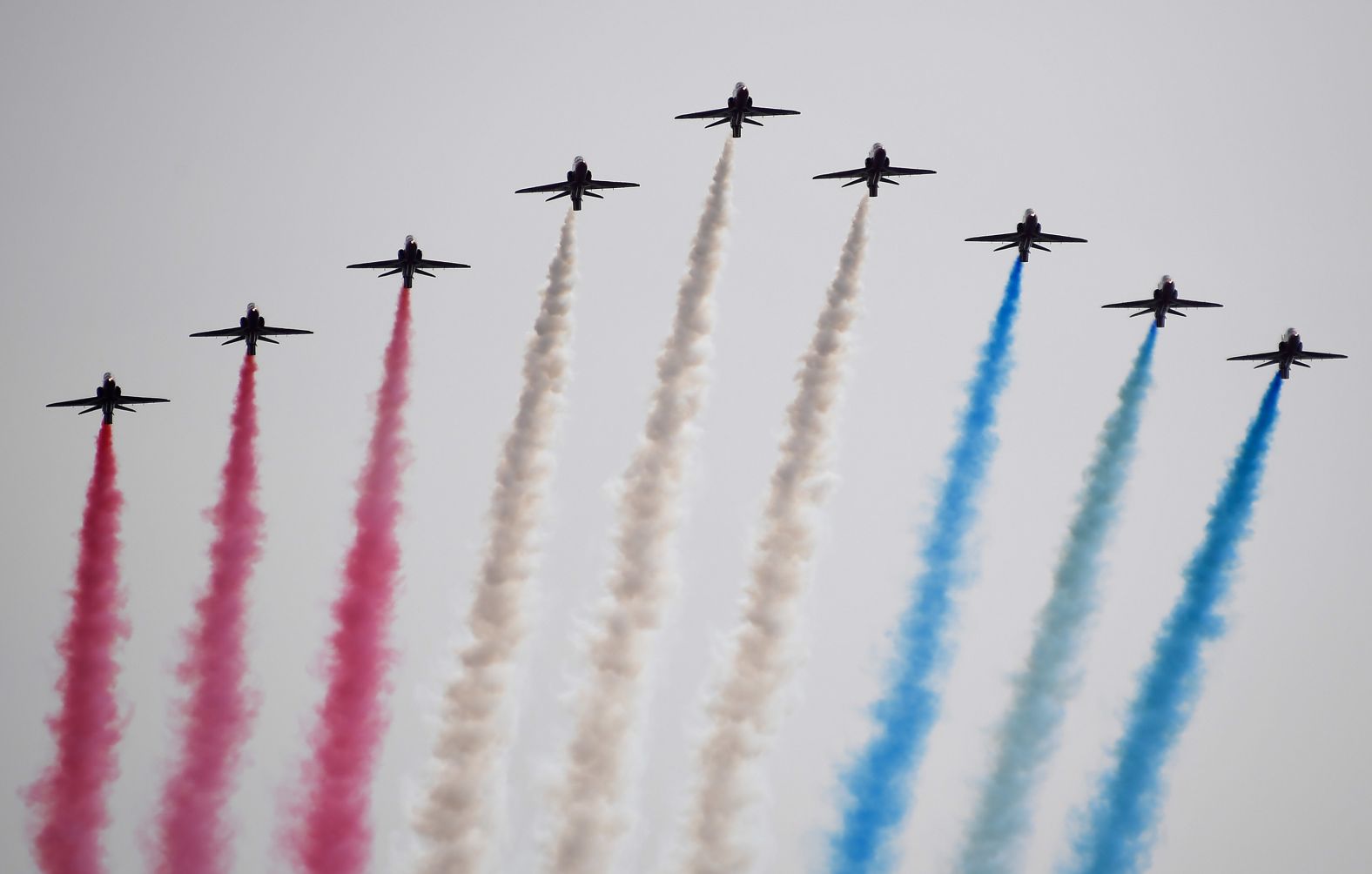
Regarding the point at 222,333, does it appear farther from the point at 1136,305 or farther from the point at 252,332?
the point at 1136,305

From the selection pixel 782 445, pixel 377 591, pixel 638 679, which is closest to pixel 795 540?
pixel 782 445

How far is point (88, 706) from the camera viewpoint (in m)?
58.8

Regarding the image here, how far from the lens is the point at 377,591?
5744 centimetres

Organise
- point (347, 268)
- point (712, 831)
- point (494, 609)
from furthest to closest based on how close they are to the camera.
→ point (347, 268)
point (494, 609)
point (712, 831)

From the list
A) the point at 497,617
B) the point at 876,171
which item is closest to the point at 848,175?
the point at 876,171

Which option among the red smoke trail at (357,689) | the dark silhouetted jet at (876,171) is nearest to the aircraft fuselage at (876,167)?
the dark silhouetted jet at (876,171)

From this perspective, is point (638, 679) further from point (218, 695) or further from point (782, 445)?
point (218, 695)

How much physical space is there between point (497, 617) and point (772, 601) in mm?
9235

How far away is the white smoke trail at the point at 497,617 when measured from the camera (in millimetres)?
55125

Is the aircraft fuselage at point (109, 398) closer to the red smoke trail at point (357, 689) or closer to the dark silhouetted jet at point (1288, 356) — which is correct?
the red smoke trail at point (357, 689)

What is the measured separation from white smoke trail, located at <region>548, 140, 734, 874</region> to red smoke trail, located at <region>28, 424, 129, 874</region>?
1654 cm

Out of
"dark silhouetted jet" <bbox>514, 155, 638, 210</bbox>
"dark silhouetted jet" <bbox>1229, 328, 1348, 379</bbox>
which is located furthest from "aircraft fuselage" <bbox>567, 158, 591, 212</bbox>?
"dark silhouetted jet" <bbox>1229, 328, 1348, 379</bbox>

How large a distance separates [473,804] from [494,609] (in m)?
6.41

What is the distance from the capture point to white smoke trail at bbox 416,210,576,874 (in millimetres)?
55125
